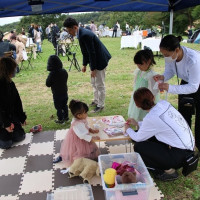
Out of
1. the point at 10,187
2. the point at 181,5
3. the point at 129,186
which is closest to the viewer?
the point at 129,186

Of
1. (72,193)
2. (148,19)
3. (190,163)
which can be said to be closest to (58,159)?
(72,193)

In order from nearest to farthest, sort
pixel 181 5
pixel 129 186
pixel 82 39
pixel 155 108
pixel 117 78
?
pixel 129 186 < pixel 155 108 < pixel 181 5 < pixel 82 39 < pixel 117 78

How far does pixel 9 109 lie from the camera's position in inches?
127

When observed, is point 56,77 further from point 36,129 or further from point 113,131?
point 113,131

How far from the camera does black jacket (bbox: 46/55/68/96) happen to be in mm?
3641

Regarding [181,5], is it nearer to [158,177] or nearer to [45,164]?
[158,177]

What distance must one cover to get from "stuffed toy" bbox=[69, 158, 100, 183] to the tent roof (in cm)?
251

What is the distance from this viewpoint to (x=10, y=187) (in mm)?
2439

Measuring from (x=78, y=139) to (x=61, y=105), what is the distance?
131 cm

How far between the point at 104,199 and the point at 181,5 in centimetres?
306

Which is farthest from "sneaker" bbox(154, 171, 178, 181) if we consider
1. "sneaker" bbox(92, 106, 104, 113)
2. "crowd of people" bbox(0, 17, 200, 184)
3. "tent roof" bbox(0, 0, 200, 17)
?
"tent roof" bbox(0, 0, 200, 17)

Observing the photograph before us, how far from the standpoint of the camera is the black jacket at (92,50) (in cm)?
379

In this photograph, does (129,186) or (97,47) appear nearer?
(129,186)

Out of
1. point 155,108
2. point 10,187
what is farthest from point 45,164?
point 155,108
